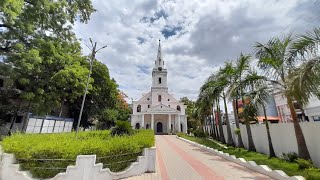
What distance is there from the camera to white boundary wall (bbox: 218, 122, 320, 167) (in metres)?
8.27

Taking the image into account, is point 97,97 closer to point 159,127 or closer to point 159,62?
point 159,127

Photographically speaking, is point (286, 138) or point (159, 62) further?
point (159, 62)

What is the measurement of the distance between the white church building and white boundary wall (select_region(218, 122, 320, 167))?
94.5 feet

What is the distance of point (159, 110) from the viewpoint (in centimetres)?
4375

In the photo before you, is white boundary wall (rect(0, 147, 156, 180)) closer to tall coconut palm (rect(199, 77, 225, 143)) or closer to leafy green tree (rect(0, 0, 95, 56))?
leafy green tree (rect(0, 0, 95, 56))

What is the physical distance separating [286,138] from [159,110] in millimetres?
34132

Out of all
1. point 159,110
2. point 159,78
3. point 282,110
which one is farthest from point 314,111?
point 159,78

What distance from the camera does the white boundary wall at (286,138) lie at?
827 cm

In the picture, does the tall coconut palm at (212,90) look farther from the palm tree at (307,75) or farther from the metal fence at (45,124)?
the metal fence at (45,124)

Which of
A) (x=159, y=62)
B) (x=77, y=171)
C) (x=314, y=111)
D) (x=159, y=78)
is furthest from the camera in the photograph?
(x=159, y=62)

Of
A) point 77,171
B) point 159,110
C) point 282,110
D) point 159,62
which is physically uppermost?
point 159,62

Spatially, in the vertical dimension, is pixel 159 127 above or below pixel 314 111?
below

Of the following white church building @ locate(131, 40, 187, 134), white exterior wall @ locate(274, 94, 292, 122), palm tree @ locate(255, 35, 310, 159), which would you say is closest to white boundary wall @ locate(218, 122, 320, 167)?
palm tree @ locate(255, 35, 310, 159)

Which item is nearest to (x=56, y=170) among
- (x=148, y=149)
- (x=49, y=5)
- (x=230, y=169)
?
(x=148, y=149)
